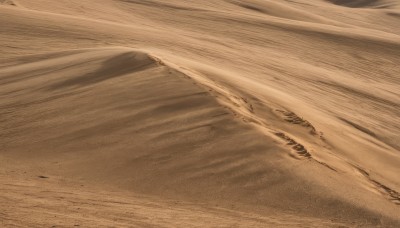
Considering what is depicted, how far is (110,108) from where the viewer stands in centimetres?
736

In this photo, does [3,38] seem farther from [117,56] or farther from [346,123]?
[346,123]

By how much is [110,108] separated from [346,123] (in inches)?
133

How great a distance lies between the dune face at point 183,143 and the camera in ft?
16.8

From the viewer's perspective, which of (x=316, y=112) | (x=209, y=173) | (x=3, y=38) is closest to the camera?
(x=209, y=173)

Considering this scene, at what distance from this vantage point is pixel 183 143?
6266 millimetres

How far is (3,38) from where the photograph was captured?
42.6 ft

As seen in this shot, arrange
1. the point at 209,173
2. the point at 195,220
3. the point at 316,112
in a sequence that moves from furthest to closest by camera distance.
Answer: the point at 316,112 < the point at 209,173 < the point at 195,220

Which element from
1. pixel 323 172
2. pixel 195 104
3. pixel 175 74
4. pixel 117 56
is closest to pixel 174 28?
pixel 117 56

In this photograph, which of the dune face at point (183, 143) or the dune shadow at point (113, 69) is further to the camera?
the dune shadow at point (113, 69)

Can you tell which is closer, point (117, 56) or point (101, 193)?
point (101, 193)

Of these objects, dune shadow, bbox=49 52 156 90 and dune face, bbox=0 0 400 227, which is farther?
dune shadow, bbox=49 52 156 90

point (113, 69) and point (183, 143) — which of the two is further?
point (113, 69)

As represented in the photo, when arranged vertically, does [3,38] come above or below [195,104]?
below

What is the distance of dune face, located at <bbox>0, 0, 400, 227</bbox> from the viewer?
16.8 feet
